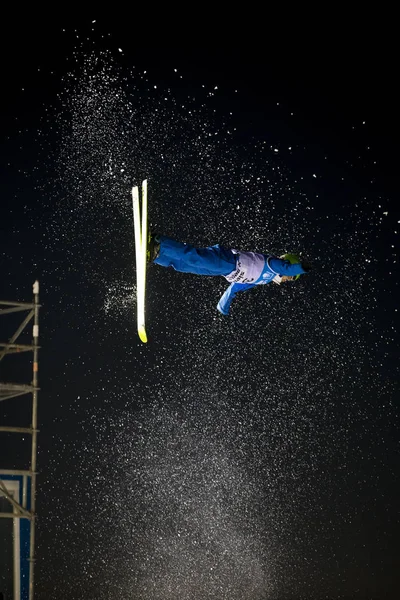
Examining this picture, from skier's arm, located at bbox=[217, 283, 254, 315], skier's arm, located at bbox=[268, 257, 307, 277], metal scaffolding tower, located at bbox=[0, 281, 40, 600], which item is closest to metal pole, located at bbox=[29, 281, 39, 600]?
metal scaffolding tower, located at bbox=[0, 281, 40, 600]

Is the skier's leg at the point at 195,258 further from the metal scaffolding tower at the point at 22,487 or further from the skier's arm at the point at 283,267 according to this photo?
the metal scaffolding tower at the point at 22,487

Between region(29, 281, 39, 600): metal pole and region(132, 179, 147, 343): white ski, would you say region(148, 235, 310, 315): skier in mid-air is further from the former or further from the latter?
region(29, 281, 39, 600): metal pole

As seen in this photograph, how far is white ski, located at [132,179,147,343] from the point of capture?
8.36 meters

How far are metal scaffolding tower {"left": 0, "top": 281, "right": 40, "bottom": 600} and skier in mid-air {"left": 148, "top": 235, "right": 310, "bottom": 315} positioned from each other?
2733 mm

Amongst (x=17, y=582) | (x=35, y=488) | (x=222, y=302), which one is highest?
(x=222, y=302)

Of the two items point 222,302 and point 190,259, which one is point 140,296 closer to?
point 190,259

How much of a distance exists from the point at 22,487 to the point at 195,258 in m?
3.93

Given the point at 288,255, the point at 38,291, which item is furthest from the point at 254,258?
the point at 38,291

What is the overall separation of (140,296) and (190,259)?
613 millimetres

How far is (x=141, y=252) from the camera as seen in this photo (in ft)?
28.1

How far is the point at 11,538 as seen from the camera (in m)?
10.5

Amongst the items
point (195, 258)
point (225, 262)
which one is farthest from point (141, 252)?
point (225, 262)

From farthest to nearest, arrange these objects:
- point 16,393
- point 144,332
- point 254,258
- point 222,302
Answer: point 16,393 < point 222,302 < point 254,258 < point 144,332

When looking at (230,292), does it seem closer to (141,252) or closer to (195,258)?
(195,258)
